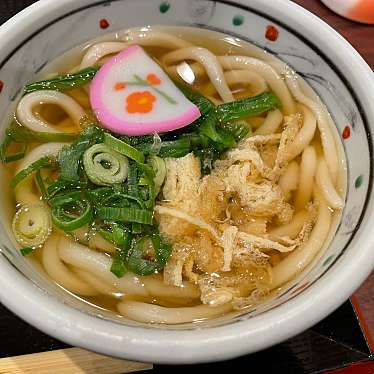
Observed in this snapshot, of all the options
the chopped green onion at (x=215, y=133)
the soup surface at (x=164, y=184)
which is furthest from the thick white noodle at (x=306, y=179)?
the chopped green onion at (x=215, y=133)

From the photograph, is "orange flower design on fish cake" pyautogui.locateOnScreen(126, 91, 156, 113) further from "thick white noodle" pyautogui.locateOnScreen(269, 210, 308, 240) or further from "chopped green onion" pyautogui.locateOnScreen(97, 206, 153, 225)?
"thick white noodle" pyautogui.locateOnScreen(269, 210, 308, 240)

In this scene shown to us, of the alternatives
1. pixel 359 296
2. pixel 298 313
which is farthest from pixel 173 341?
pixel 359 296

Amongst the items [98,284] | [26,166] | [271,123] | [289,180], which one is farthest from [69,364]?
[271,123]

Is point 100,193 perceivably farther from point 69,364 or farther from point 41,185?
point 69,364

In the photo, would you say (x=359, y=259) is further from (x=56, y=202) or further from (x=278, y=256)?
(x=56, y=202)

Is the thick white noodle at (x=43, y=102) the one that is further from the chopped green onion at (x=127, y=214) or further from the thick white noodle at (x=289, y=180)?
the thick white noodle at (x=289, y=180)
